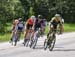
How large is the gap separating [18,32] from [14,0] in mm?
21989

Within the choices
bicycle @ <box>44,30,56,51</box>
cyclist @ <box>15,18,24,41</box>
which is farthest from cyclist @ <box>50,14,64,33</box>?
cyclist @ <box>15,18,24,41</box>

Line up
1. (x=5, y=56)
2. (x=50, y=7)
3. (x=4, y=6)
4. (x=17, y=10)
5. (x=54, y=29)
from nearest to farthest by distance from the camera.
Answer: (x=5, y=56) < (x=54, y=29) < (x=4, y=6) < (x=17, y=10) < (x=50, y=7)

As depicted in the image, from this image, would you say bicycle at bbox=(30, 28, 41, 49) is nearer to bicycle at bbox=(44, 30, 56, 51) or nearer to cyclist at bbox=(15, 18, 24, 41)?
bicycle at bbox=(44, 30, 56, 51)

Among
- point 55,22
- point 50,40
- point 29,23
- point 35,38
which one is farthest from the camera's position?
→ point 29,23

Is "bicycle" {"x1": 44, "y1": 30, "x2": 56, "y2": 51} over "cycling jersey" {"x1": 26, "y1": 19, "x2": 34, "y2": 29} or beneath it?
beneath

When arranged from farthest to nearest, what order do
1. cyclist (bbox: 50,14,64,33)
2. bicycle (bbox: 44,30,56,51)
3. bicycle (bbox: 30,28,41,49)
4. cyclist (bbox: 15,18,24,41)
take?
1. cyclist (bbox: 15,18,24,41)
2. bicycle (bbox: 30,28,41,49)
3. bicycle (bbox: 44,30,56,51)
4. cyclist (bbox: 50,14,64,33)

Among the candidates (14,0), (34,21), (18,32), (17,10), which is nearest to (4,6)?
(14,0)

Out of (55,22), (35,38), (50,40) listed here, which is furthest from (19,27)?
(55,22)

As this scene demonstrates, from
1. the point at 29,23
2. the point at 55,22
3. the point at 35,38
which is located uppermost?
the point at 55,22

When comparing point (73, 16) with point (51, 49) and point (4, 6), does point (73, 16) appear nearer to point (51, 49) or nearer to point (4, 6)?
point (4, 6)

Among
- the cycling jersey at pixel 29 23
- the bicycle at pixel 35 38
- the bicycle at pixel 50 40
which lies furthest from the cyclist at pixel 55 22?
the cycling jersey at pixel 29 23

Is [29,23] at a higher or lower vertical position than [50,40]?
higher

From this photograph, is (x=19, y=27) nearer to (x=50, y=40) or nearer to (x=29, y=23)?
(x=29, y=23)

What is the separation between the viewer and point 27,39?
81.1 ft
